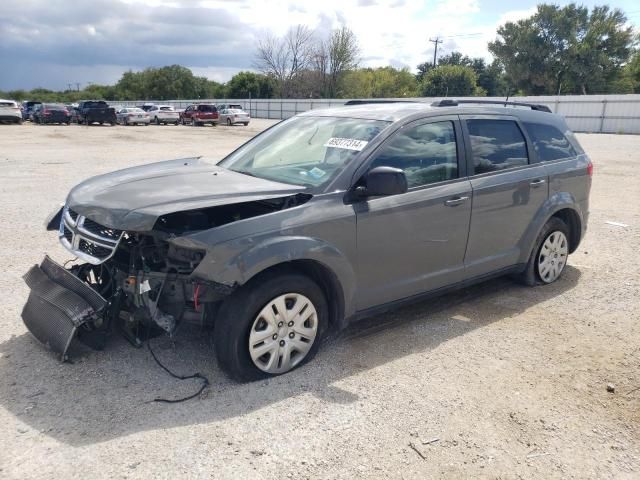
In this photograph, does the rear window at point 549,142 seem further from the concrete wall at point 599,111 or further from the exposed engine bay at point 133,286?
the concrete wall at point 599,111

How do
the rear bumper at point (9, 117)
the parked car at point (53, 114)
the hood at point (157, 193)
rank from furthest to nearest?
the parked car at point (53, 114)
the rear bumper at point (9, 117)
the hood at point (157, 193)

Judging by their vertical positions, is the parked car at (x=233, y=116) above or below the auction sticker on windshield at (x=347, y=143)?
above

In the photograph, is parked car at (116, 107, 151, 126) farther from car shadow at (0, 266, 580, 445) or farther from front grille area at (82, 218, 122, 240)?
front grille area at (82, 218, 122, 240)

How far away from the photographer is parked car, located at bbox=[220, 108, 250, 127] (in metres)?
40.8

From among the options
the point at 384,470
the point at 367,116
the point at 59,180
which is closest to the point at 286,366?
the point at 384,470

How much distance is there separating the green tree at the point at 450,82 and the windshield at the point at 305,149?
196 feet

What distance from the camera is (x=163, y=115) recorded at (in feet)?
141

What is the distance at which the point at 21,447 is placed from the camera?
2.88 m

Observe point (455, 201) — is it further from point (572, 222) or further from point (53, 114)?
point (53, 114)

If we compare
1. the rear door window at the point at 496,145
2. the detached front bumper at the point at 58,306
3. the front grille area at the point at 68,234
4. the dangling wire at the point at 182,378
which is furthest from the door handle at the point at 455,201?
the front grille area at the point at 68,234

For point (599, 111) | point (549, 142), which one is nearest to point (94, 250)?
point (549, 142)

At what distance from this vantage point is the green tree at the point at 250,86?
7500cm

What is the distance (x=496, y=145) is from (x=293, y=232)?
2346 millimetres

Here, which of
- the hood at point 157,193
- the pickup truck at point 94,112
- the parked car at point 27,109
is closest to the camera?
the hood at point 157,193
